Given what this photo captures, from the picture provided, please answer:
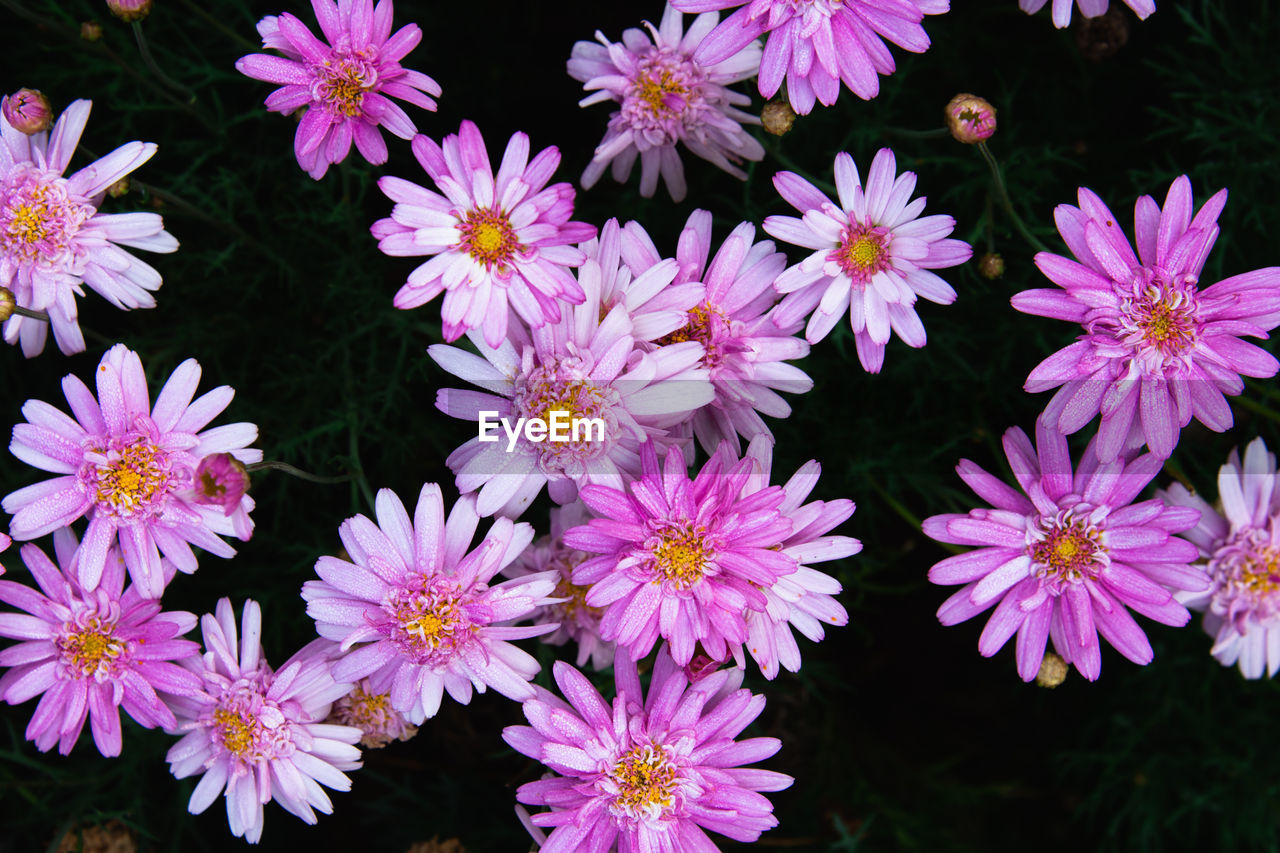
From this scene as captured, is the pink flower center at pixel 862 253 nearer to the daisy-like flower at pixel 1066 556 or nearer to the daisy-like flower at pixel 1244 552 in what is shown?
the daisy-like flower at pixel 1066 556

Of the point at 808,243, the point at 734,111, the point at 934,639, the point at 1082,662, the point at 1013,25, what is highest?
the point at 1013,25

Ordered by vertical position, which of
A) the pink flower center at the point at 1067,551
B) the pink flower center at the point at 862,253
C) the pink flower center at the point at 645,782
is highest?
the pink flower center at the point at 862,253

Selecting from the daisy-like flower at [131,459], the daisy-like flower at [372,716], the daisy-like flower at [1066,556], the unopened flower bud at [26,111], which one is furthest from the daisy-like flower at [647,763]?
the unopened flower bud at [26,111]

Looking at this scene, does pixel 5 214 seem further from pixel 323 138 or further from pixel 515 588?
pixel 515 588

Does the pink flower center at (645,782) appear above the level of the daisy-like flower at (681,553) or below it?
below

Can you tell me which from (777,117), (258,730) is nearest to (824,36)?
(777,117)

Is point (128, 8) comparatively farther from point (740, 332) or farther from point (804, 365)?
point (804, 365)

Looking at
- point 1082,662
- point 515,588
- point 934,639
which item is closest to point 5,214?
point 515,588
